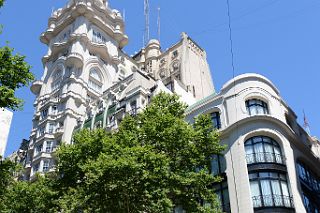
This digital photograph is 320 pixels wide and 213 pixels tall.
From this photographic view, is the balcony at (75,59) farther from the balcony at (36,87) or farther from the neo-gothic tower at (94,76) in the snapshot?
the balcony at (36,87)

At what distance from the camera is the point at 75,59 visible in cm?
6156

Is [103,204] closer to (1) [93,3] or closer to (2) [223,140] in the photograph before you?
(2) [223,140]

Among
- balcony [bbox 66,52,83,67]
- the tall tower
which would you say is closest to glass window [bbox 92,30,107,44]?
the tall tower

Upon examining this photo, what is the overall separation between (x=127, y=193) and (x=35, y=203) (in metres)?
9.48

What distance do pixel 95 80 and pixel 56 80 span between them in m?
5.76

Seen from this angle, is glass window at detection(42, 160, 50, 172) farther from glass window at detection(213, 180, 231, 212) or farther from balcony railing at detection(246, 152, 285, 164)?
balcony railing at detection(246, 152, 285, 164)

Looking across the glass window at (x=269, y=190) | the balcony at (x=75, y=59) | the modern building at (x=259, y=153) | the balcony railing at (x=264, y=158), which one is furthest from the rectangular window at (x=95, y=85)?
the glass window at (x=269, y=190)

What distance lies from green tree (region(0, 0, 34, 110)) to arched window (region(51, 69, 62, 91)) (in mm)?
40058

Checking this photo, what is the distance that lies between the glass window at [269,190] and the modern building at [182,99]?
7 cm

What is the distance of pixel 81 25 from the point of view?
6725cm

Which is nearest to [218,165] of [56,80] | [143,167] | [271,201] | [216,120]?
[216,120]

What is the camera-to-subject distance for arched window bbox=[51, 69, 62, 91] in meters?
63.5

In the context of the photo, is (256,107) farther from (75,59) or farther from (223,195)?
(75,59)

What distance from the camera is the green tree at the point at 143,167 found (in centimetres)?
2506
